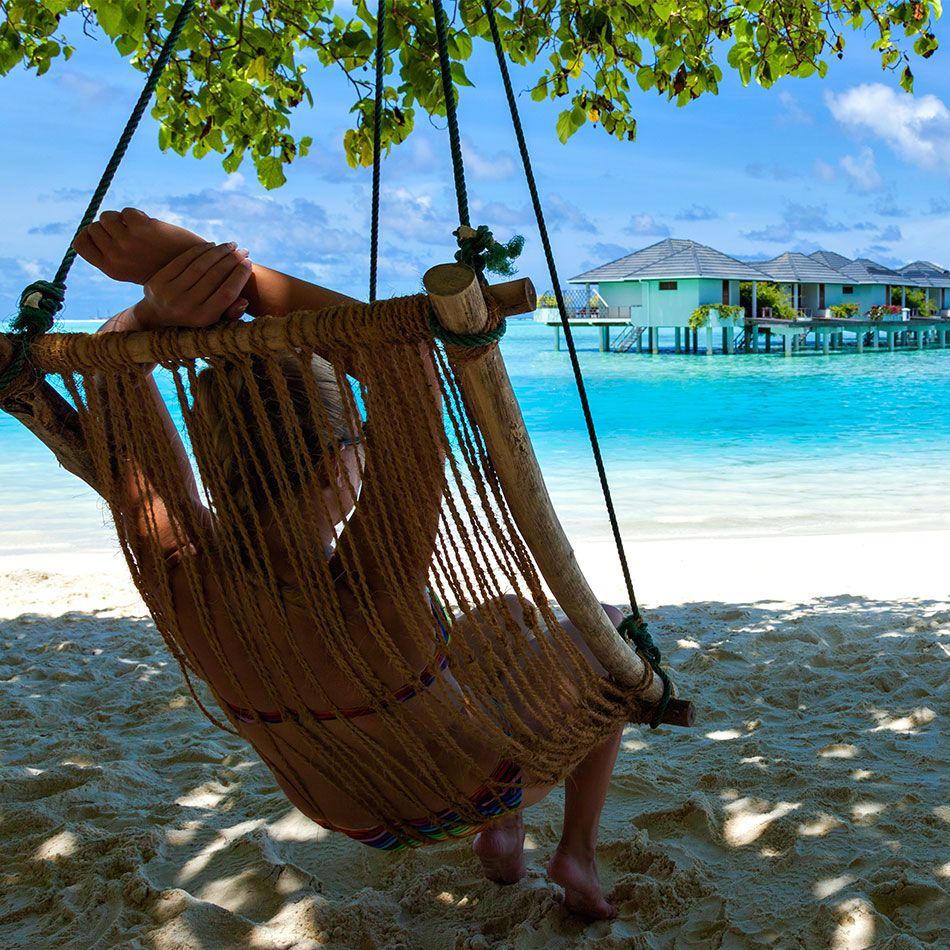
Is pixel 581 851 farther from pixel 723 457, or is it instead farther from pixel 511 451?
pixel 723 457

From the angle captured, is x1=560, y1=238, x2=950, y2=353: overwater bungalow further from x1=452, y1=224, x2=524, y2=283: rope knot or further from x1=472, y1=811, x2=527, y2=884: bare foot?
x1=452, y1=224, x2=524, y2=283: rope knot

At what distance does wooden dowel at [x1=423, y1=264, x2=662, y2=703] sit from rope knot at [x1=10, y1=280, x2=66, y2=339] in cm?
67

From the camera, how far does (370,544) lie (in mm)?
1103

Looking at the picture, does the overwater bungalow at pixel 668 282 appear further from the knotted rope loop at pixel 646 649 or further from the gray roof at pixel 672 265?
the knotted rope loop at pixel 646 649

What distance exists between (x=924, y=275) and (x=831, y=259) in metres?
4.45

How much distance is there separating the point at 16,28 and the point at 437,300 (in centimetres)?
271

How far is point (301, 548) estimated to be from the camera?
1.13m

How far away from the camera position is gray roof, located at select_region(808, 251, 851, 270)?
30.3m

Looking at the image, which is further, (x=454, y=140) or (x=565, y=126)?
(x=565, y=126)

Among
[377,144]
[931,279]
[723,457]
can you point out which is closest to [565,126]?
[377,144]

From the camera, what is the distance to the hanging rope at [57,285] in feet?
4.06

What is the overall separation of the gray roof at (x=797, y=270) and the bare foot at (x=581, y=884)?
94.3 ft

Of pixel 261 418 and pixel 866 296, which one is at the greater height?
pixel 866 296

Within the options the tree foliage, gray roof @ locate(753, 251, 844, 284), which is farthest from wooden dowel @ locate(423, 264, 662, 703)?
gray roof @ locate(753, 251, 844, 284)
